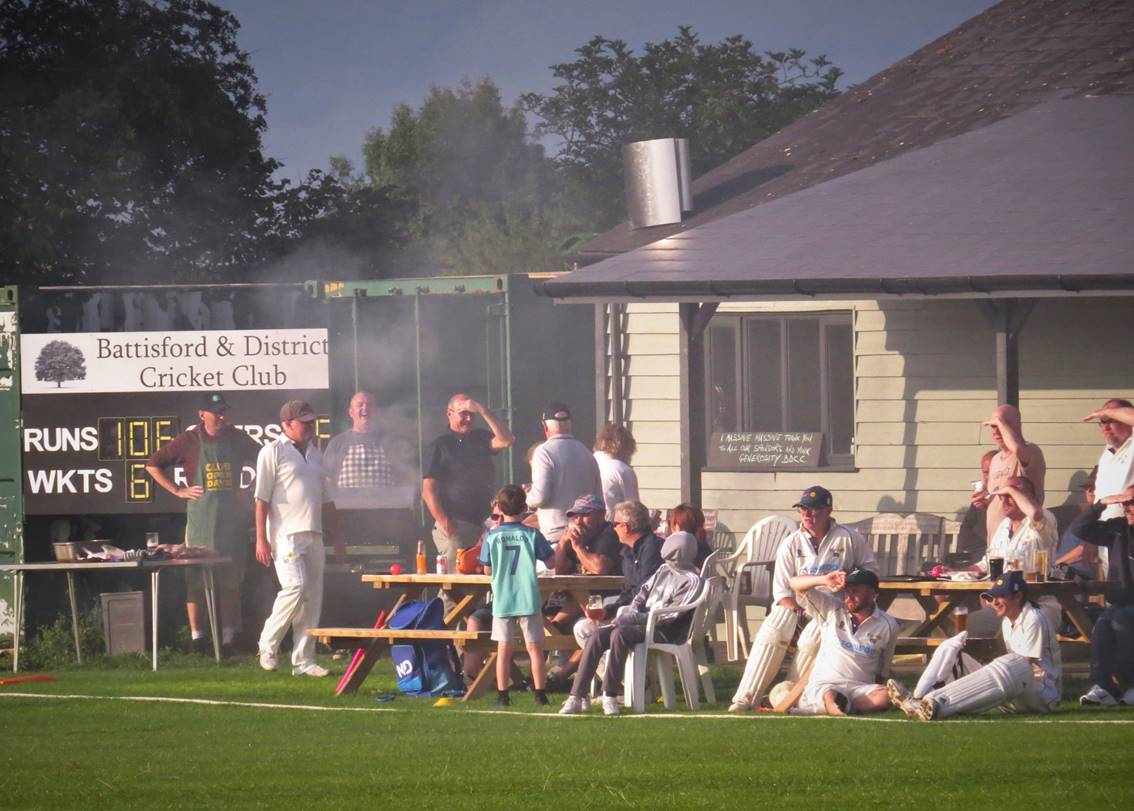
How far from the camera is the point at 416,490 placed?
1598 cm

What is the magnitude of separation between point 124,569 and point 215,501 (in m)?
0.88

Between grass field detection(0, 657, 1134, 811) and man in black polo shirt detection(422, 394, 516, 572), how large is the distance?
2431 mm

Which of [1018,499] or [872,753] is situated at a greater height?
[1018,499]

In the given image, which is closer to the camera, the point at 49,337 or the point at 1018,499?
the point at 1018,499

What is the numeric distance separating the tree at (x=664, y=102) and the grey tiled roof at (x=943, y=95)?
35.7m

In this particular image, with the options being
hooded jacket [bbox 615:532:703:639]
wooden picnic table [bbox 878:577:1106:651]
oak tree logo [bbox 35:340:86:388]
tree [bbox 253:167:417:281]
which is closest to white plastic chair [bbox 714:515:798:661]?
wooden picnic table [bbox 878:577:1106:651]

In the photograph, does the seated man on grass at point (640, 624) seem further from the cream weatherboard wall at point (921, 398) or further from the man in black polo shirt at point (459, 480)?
the cream weatherboard wall at point (921, 398)

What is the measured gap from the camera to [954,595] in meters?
12.2

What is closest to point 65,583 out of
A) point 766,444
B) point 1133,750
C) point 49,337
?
point 49,337

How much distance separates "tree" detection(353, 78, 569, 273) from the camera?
62.7 metres

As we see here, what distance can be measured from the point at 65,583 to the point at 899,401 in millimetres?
6867

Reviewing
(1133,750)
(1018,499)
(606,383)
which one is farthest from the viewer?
(606,383)

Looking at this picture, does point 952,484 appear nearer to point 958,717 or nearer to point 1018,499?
point 1018,499

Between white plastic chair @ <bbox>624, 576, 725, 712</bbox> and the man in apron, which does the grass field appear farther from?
the man in apron
